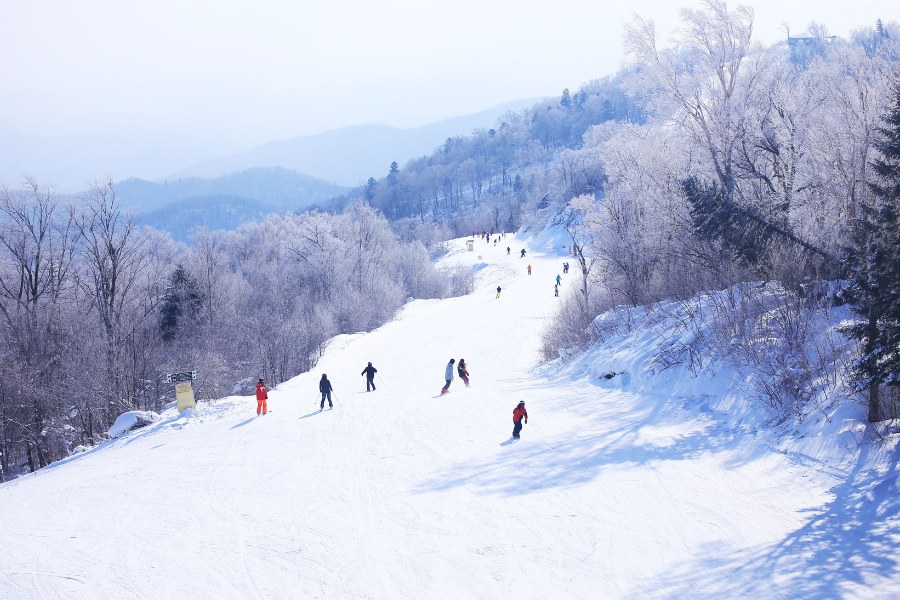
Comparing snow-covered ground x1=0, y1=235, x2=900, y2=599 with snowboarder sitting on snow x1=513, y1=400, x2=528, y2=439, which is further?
snowboarder sitting on snow x1=513, y1=400, x2=528, y2=439

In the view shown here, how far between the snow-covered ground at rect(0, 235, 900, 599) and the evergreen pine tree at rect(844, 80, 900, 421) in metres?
1.31

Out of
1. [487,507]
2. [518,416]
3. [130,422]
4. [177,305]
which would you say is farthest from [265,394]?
[177,305]

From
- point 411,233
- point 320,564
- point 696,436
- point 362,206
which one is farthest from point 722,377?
point 411,233

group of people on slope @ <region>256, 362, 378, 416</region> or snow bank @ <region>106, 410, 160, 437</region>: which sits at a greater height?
group of people on slope @ <region>256, 362, 378, 416</region>

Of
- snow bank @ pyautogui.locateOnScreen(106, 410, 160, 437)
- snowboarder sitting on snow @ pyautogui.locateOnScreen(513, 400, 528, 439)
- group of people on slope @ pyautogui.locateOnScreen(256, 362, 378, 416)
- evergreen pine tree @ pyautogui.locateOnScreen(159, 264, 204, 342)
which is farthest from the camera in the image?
evergreen pine tree @ pyautogui.locateOnScreen(159, 264, 204, 342)

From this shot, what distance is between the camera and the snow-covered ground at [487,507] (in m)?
7.39

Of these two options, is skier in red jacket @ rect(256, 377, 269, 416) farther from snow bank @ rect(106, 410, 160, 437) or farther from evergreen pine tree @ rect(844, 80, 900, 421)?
evergreen pine tree @ rect(844, 80, 900, 421)

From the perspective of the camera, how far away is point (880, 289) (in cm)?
827

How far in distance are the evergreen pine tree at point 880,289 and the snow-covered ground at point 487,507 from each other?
1.31m

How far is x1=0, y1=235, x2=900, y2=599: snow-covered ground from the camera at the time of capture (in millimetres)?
7395

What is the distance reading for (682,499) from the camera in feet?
30.3

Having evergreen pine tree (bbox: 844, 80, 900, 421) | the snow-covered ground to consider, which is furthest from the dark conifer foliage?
evergreen pine tree (bbox: 844, 80, 900, 421)

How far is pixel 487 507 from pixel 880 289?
22.8 ft

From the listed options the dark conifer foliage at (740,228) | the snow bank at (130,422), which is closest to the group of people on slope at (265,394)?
the snow bank at (130,422)
